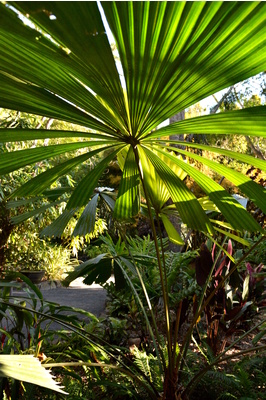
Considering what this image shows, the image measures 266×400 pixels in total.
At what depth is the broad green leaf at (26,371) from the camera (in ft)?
2.67

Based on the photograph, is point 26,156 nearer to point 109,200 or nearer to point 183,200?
point 183,200

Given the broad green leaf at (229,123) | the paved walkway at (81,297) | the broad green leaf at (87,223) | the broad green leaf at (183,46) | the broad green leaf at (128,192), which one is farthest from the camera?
the paved walkway at (81,297)

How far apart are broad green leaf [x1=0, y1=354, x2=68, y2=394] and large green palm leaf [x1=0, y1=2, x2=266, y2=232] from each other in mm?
611

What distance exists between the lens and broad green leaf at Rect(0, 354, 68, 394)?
2.67 ft

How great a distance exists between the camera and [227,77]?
1.00 meters

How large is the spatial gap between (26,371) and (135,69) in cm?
72

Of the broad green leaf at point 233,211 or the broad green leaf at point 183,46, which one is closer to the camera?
the broad green leaf at point 183,46

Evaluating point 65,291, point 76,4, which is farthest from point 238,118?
point 65,291

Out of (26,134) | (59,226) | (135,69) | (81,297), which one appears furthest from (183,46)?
(81,297)

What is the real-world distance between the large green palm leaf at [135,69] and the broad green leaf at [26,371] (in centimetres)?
61

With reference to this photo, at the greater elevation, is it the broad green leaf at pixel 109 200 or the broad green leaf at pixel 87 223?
the broad green leaf at pixel 109 200

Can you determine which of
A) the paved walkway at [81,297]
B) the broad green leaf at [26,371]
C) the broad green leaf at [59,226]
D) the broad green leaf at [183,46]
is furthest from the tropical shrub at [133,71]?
the paved walkway at [81,297]

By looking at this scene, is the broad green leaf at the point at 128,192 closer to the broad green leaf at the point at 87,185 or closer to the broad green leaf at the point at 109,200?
the broad green leaf at the point at 87,185

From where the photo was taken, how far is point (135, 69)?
94 cm
